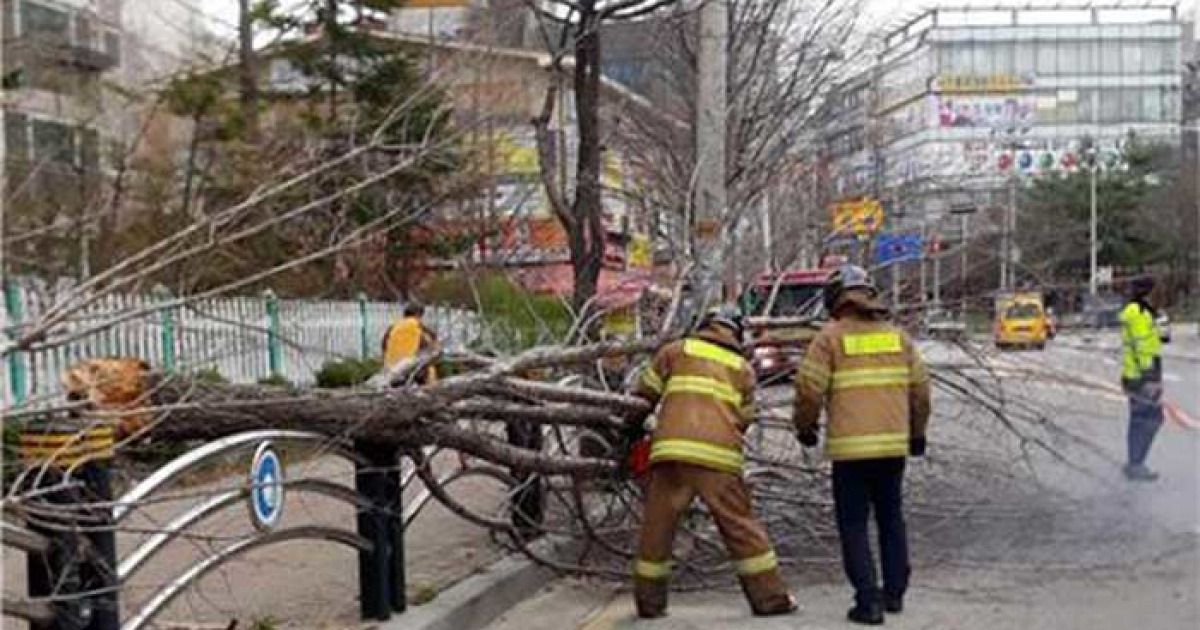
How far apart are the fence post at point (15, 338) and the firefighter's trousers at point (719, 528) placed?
2926mm

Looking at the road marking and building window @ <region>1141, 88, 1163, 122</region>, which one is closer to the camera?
the road marking

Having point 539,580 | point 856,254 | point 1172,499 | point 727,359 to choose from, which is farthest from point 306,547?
point 1172,499

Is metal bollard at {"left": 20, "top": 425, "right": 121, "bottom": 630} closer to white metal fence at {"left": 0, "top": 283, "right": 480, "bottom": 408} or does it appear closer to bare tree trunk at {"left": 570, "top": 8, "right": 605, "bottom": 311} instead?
white metal fence at {"left": 0, "top": 283, "right": 480, "bottom": 408}

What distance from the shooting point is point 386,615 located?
671cm

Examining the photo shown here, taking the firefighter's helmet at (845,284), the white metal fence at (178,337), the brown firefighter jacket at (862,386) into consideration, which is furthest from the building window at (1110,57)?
the brown firefighter jacket at (862,386)

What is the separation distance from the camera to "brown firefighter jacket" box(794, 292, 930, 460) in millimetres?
6957

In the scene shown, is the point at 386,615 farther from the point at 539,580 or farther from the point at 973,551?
the point at 973,551

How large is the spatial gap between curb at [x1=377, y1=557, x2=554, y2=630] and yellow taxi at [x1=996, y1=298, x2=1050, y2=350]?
338 cm

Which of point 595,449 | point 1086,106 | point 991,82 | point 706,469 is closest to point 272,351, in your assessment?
point 595,449

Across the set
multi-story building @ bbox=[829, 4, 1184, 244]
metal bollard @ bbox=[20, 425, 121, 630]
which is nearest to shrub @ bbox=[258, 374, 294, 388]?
metal bollard @ bbox=[20, 425, 121, 630]

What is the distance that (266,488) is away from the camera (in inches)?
216

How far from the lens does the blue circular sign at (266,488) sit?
5.52 m

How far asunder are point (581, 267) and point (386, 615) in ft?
26.6

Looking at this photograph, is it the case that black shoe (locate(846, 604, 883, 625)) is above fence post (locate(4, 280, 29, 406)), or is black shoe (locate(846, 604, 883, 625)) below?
below
